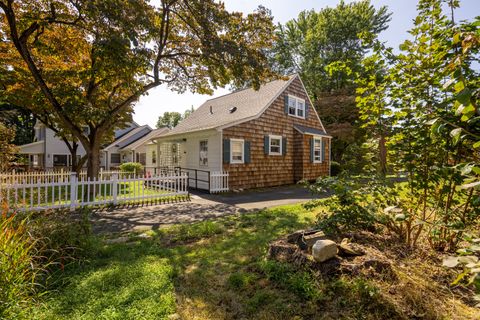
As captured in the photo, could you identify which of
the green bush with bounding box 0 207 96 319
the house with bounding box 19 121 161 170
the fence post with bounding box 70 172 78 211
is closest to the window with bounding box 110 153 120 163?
the house with bounding box 19 121 161 170

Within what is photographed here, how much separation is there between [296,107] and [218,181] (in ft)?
26.3

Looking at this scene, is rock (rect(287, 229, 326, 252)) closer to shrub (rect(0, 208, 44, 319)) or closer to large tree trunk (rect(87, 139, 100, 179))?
shrub (rect(0, 208, 44, 319))

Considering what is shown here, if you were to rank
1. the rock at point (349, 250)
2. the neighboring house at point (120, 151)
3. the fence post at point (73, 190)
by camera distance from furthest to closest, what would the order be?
the neighboring house at point (120, 151) → the fence post at point (73, 190) → the rock at point (349, 250)

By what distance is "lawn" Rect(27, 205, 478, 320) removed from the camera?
2.48 m

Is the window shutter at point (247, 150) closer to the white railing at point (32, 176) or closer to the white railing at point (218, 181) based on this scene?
the white railing at point (218, 181)

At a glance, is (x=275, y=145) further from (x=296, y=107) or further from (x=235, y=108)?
(x=235, y=108)

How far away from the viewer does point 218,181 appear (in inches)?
473

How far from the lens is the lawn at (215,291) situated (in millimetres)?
2479

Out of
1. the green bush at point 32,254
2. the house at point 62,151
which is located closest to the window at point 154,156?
the house at point 62,151

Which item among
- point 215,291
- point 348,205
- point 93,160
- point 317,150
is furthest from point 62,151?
point 348,205

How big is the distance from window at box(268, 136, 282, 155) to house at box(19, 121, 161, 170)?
1608cm

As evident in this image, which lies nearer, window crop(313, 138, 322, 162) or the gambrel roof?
the gambrel roof

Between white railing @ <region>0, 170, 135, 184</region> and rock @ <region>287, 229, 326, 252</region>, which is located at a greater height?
white railing @ <region>0, 170, 135, 184</region>

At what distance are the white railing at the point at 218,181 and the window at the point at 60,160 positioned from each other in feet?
75.7
